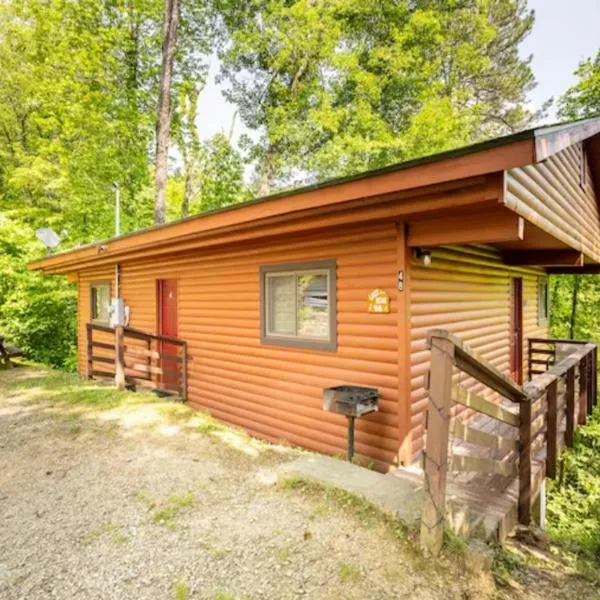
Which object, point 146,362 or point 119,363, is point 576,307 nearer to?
point 146,362

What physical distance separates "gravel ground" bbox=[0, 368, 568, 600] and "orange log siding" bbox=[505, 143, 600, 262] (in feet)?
8.10

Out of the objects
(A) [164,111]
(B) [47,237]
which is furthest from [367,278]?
(B) [47,237]

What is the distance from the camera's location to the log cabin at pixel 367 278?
325cm

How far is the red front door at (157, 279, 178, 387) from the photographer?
7.54 metres

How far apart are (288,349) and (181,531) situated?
263cm

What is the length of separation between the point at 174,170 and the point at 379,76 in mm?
10481

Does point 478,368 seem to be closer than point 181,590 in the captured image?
No

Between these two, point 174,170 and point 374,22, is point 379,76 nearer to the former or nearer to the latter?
point 374,22

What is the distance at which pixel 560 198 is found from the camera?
15.1ft

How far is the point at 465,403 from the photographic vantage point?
242 cm

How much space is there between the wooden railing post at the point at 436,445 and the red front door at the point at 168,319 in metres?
6.01

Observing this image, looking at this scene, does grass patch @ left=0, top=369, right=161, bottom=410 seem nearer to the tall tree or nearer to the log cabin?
the log cabin

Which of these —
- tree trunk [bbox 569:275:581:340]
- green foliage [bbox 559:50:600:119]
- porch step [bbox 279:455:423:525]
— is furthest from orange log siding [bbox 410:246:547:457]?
green foliage [bbox 559:50:600:119]

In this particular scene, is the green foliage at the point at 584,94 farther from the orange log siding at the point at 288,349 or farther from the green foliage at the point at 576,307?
the orange log siding at the point at 288,349
